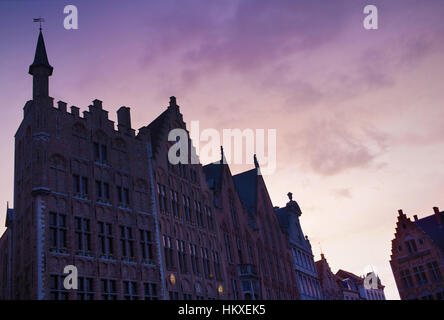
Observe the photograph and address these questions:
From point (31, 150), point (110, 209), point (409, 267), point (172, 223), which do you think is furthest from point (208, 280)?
point (409, 267)

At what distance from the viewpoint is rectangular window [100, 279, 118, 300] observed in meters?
29.7

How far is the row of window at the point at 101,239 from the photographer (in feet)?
92.9

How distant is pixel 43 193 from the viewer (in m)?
28.5

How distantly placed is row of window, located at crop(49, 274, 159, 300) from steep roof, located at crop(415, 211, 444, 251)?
41137mm

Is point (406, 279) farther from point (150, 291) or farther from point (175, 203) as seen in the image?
point (150, 291)

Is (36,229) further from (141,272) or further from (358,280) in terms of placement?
(358,280)

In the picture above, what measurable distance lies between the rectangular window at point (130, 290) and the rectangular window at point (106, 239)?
2164mm

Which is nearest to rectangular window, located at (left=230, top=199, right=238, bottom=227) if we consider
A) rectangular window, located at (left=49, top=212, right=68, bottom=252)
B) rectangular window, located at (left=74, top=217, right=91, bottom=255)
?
rectangular window, located at (left=74, top=217, right=91, bottom=255)

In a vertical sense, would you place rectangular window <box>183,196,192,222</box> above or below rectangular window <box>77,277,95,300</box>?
above

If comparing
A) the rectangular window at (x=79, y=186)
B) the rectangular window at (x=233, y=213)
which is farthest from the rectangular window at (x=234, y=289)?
the rectangular window at (x=79, y=186)

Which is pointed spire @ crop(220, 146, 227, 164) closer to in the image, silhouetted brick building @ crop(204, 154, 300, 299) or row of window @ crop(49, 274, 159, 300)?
silhouetted brick building @ crop(204, 154, 300, 299)

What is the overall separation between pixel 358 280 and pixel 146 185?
5889cm

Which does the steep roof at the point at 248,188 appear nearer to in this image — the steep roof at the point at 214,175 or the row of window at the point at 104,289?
the steep roof at the point at 214,175

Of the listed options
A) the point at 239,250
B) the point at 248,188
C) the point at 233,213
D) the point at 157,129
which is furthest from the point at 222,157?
the point at 157,129
